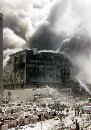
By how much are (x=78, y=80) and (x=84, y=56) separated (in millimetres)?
12190

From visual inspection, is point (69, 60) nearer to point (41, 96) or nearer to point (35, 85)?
point (35, 85)

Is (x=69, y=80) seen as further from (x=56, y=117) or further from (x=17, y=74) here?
(x=56, y=117)

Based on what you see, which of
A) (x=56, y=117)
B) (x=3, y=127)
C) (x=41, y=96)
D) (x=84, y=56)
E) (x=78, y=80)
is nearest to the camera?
(x=3, y=127)

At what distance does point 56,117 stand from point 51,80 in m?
53.3

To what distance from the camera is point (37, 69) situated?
4419 inches

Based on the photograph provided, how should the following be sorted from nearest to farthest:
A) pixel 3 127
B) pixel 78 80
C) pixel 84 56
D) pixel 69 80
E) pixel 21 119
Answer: pixel 3 127 < pixel 21 119 < pixel 69 80 < pixel 78 80 < pixel 84 56

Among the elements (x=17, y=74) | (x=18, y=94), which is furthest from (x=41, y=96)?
(x=17, y=74)

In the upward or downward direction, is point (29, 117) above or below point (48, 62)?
below

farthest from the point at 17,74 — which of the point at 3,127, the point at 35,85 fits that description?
the point at 3,127

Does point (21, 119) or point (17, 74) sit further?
point (17, 74)

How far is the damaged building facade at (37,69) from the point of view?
364ft

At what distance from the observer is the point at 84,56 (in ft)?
441

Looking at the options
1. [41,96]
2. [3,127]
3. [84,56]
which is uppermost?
[84,56]

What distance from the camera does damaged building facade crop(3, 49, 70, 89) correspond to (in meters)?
111
